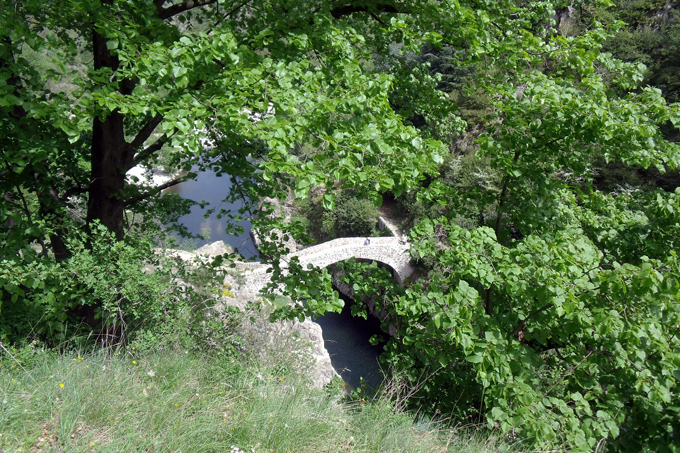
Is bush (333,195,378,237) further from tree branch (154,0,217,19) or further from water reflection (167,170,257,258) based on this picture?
tree branch (154,0,217,19)

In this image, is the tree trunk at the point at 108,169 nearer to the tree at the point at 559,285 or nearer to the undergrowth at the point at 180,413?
the undergrowth at the point at 180,413

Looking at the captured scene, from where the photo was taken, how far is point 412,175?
248 cm

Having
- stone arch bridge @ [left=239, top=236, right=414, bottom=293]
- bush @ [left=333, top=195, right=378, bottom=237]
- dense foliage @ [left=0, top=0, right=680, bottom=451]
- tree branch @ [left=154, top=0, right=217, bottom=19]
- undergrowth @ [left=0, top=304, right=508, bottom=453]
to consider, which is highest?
tree branch @ [left=154, top=0, right=217, bottom=19]

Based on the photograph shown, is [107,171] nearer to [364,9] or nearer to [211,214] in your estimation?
[364,9]

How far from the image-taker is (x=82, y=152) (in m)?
4.61

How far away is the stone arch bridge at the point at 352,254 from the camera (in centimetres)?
1625

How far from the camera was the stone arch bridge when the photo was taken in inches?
640

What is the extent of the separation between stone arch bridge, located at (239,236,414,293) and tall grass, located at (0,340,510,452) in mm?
12863

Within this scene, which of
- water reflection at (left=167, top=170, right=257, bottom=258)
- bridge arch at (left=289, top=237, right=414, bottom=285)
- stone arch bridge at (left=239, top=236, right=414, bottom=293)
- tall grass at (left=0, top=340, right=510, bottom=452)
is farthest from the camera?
water reflection at (left=167, top=170, right=257, bottom=258)

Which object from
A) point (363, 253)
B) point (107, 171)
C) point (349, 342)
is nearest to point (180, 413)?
point (107, 171)

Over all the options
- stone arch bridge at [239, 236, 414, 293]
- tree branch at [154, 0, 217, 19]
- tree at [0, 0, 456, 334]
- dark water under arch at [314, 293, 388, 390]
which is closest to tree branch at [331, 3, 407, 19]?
tree at [0, 0, 456, 334]

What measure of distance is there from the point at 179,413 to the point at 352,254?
1542 centimetres

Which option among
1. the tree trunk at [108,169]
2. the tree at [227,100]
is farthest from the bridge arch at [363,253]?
the tree at [227,100]

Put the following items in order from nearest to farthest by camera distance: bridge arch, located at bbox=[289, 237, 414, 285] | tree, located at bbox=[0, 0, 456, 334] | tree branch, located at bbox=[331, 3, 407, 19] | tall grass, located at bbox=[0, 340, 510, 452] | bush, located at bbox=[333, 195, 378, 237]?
1. tall grass, located at bbox=[0, 340, 510, 452]
2. tree, located at bbox=[0, 0, 456, 334]
3. tree branch, located at bbox=[331, 3, 407, 19]
4. bridge arch, located at bbox=[289, 237, 414, 285]
5. bush, located at bbox=[333, 195, 378, 237]
